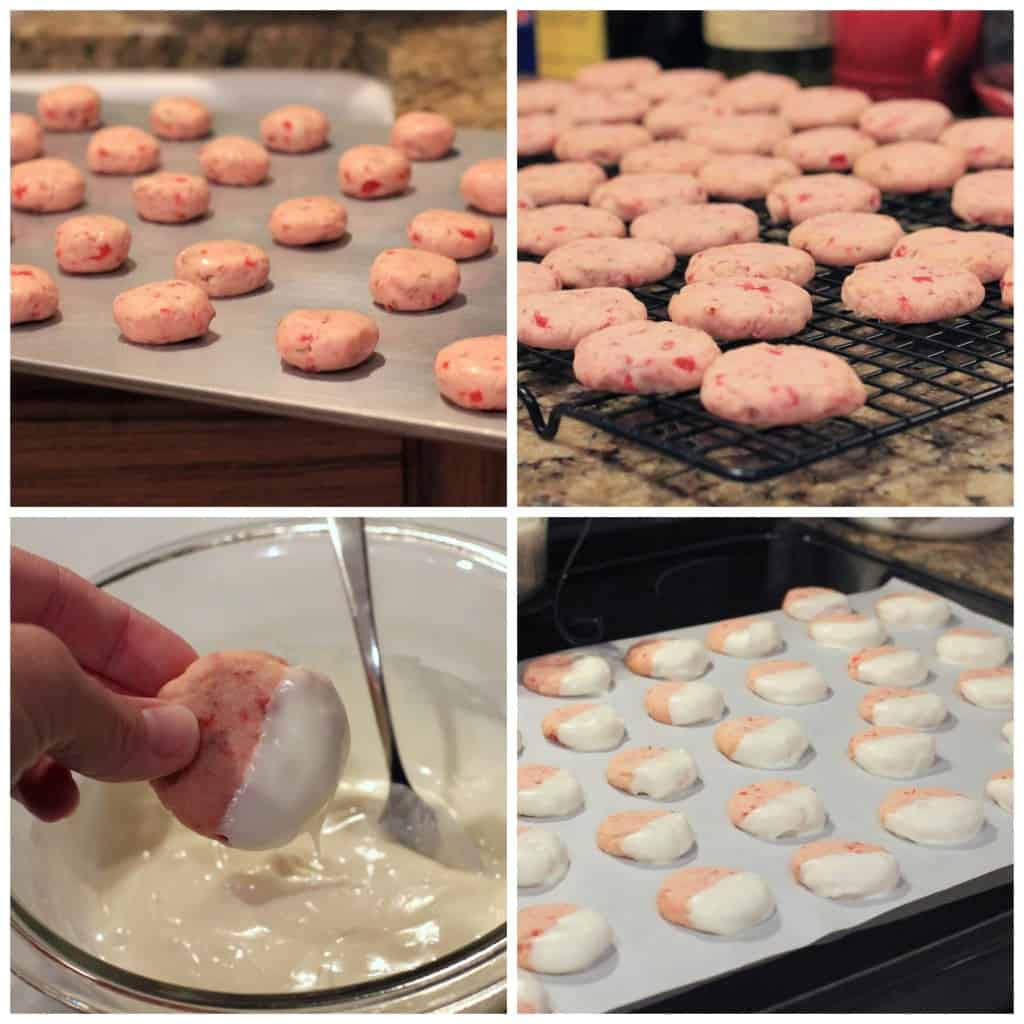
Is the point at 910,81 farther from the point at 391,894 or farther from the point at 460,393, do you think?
the point at 391,894

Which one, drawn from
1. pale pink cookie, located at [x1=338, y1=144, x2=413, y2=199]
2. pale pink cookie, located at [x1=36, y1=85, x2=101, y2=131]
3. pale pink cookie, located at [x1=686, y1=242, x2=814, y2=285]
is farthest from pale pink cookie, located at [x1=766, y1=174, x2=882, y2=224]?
pale pink cookie, located at [x1=36, y1=85, x2=101, y2=131]

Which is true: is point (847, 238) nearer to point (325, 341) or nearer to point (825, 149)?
point (825, 149)

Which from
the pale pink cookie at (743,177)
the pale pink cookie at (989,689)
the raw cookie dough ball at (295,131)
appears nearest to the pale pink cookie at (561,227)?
the pale pink cookie at (743,177)

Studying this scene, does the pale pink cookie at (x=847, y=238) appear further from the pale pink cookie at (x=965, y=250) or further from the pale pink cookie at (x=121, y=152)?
Answer: the pale pink cookie at (x=121, y=152)

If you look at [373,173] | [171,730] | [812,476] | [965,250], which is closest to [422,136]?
[373,173]

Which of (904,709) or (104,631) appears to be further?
(904,709)

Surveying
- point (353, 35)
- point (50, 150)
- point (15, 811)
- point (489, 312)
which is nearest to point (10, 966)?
point (15, 811)
